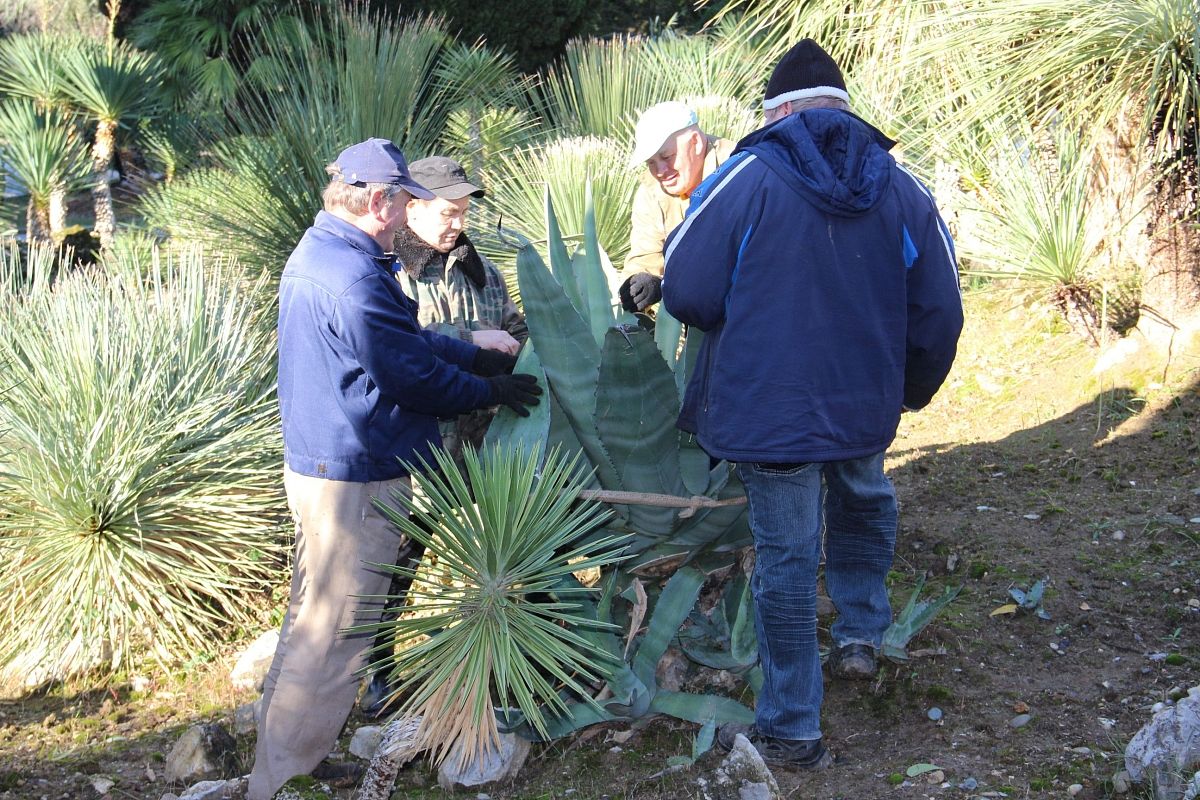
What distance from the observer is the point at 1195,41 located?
4.15 metres

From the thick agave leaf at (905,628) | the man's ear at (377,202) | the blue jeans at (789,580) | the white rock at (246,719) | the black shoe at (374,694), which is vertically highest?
the man's ear at (377,202)

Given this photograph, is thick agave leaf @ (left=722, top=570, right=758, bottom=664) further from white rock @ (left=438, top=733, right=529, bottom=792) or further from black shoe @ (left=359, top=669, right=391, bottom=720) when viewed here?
black shoe @ (left=359, top=669, right=391, bottom=720)

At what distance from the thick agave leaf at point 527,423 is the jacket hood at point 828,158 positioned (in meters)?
0.87

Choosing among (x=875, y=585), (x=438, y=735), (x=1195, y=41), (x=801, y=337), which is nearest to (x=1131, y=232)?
(x=1195, y=41)

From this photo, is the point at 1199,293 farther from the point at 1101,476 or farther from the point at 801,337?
the point at 801,337

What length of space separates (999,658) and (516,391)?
163 cm

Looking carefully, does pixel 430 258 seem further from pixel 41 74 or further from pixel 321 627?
pixel 41 74

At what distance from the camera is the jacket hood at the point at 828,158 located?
2.73m

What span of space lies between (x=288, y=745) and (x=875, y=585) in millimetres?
1702

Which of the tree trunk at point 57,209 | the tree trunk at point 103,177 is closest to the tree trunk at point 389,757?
the tree trunk at point 103,177

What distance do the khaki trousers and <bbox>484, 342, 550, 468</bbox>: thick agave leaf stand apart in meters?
0.33

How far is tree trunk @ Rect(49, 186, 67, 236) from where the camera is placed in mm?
11828

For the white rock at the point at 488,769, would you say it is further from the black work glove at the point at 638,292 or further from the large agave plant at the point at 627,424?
the black work glove at the point at 638,292

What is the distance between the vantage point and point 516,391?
10.5ft
